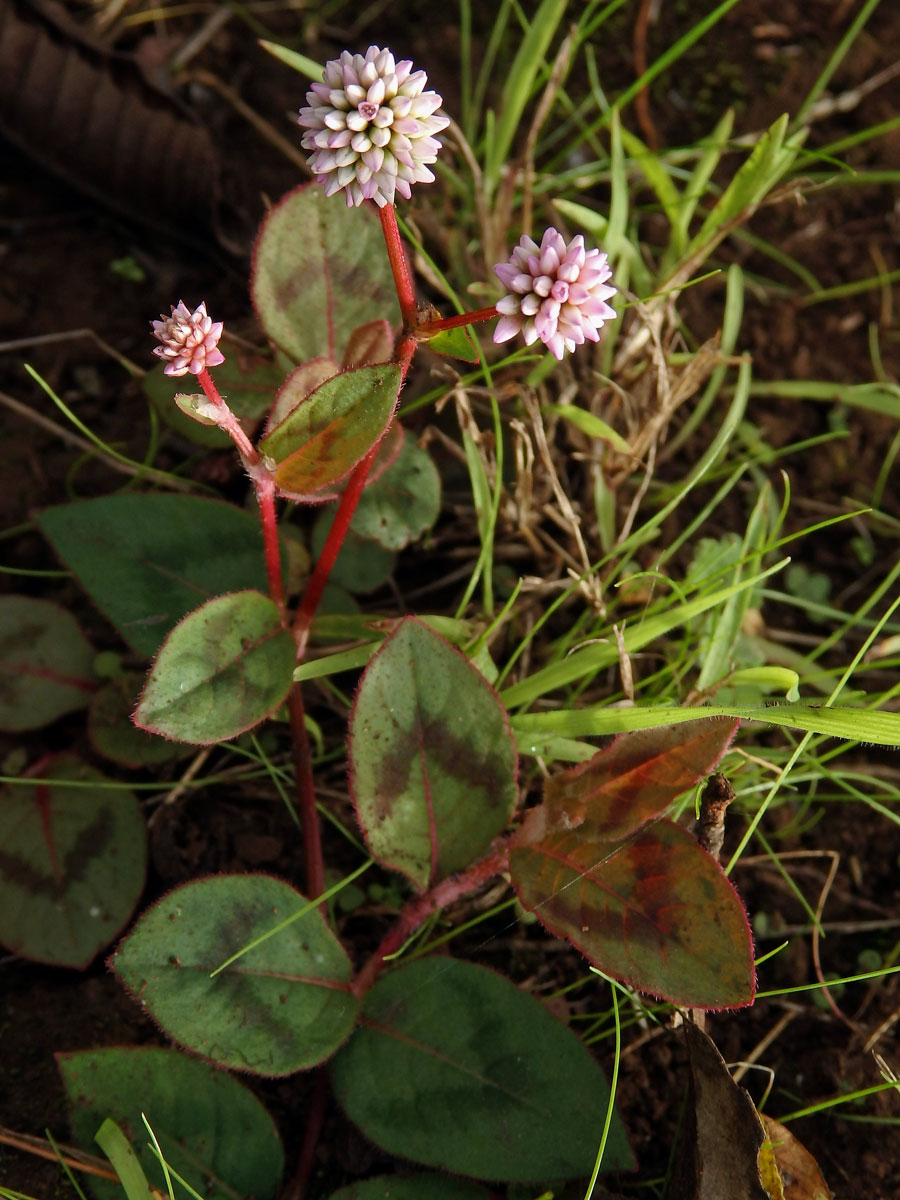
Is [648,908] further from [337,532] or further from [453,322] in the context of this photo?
[453,322]

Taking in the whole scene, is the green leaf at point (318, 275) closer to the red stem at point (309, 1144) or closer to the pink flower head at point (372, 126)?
the pink flower head at point (372, 126)

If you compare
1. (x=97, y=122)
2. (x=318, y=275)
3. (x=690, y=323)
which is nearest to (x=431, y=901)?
(x=318, y=275)

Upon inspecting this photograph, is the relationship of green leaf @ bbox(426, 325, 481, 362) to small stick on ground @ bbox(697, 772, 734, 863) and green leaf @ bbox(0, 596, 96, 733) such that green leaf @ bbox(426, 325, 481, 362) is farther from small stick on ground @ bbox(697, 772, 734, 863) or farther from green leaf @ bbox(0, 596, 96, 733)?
green leaf @ bbox(0, 596, 96, 733)

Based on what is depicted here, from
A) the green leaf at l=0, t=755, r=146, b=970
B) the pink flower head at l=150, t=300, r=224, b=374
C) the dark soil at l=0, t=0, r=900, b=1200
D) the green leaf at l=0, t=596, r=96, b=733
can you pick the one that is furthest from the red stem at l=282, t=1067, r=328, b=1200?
the pink flower head at l=150, t=300, r=224, b=374

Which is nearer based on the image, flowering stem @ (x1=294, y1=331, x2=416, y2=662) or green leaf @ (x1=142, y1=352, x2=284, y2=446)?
flowering stem @ (x1=294, y1=331, x2=416, y2=662)

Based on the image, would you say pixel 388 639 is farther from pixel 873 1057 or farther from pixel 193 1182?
pixel 873 1057

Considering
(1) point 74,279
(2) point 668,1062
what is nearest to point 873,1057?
(2) point 668,1062
